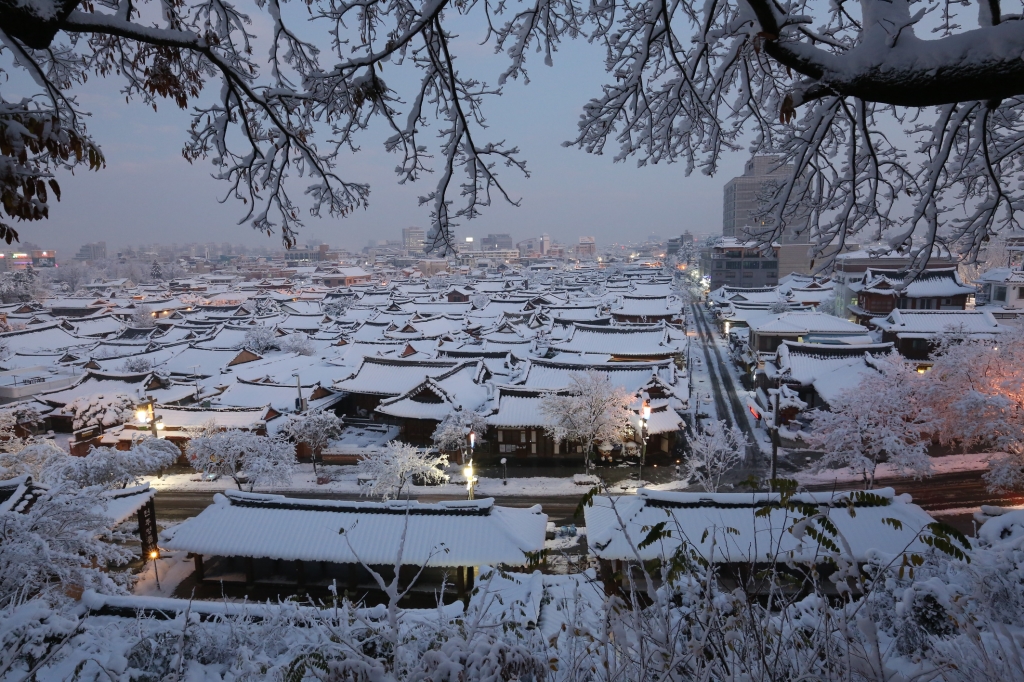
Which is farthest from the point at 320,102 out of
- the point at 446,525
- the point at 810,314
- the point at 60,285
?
the point at 60,285

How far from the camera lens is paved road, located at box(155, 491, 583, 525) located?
17281 mm

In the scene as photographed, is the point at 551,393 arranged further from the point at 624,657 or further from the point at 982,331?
Result: the point at 982,331

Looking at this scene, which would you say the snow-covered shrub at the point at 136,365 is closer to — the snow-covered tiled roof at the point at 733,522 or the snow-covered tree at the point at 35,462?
the snow-covered tree at the point at 35,462

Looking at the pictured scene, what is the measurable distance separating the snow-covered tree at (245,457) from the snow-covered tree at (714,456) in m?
14.2

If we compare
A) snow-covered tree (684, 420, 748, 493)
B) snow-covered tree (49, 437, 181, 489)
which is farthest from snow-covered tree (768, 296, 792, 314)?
snow-covered tree (49, 437, 181, 489)

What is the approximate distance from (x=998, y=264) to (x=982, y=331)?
3916 centimetres

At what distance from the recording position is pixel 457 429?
21.0 meters

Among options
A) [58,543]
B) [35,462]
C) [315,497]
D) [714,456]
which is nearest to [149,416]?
[35,462]

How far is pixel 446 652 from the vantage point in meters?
3.92

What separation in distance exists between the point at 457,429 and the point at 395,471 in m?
3.78

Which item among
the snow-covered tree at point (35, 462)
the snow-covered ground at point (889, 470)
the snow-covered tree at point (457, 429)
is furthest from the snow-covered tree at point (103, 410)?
the snow-covered ground at point (889, 470)

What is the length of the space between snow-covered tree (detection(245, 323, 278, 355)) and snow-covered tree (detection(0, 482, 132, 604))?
28.8 metres

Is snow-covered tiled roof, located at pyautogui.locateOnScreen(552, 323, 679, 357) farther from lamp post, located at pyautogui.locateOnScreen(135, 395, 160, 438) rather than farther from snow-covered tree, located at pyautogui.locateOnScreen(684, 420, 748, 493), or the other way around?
lamp post, located at pyautogui.locateOnScreen(135, 395, 160, 438)

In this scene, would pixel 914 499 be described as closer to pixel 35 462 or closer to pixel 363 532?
Result: pixel 363 532
